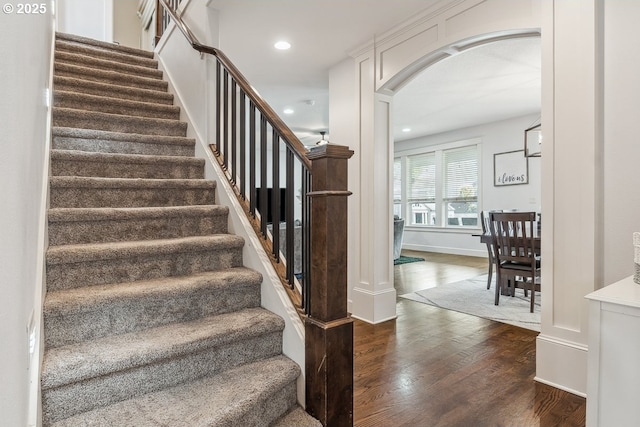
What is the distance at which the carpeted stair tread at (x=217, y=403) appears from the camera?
44.7 inches

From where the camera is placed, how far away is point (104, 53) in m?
3.60

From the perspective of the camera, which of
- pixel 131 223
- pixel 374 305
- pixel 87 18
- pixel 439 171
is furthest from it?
pixel 439 171

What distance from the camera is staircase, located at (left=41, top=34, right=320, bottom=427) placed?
1.20 meters

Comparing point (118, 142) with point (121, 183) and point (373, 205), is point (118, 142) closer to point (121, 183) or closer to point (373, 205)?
point (121, 183)

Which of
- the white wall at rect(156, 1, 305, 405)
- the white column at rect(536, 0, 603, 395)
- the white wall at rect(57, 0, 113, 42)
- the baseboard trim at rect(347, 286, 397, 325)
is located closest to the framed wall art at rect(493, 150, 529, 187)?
the baseboard trim at rect(347, 286, 397, 325)

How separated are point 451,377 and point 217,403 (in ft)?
4.87

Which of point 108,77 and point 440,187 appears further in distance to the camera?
point 440,187

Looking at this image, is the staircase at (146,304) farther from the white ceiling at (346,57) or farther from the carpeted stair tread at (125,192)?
the white ceiling at (346,57)

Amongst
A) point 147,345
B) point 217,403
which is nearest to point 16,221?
point 147,345

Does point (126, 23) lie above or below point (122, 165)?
above

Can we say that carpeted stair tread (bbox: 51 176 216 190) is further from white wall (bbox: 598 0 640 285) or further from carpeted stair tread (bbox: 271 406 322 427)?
white wall (bbox: 598 0 640 285)

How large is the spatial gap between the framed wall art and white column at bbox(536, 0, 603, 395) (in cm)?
485

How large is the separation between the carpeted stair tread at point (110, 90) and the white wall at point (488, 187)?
235 inches

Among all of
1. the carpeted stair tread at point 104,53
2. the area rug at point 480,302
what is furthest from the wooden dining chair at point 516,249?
the carpeted stair tread at point 104,53
